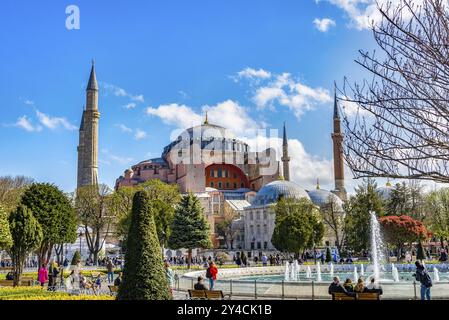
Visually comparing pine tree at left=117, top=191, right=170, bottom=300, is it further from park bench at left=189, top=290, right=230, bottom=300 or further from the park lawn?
the park lawn

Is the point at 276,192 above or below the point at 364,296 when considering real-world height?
above

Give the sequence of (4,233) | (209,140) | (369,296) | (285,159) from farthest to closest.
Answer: (209,140), (285,159), (4,233), (369,296)

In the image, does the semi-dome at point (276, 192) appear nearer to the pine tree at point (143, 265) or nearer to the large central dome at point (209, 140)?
the large central dome at point (209, 140)

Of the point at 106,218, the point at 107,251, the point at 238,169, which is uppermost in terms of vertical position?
the point at 238,169

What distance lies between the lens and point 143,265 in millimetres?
9320

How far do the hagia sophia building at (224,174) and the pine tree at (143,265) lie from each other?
41.4 m

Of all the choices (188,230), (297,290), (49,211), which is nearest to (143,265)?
(297,290)

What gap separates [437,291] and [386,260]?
18.9 m

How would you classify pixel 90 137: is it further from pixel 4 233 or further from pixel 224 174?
pixel 4 233

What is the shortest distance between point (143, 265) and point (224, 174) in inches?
2618

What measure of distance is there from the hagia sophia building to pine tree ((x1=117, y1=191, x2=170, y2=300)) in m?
41.4

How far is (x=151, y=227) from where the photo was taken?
392 inches
